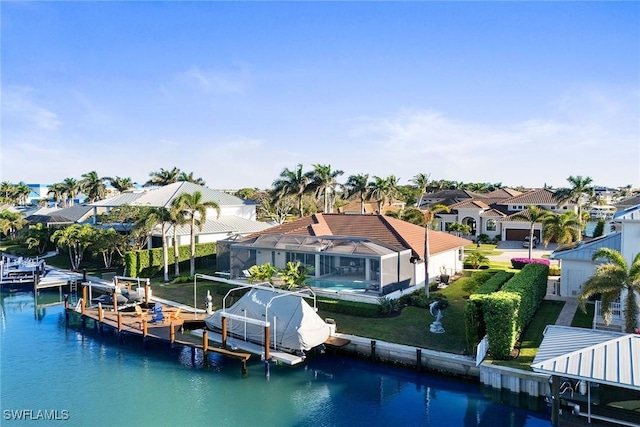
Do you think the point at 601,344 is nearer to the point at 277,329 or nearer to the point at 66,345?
the point at 277,329

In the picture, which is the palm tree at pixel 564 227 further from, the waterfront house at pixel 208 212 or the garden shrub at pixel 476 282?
the waterfront house at pixel 208 212

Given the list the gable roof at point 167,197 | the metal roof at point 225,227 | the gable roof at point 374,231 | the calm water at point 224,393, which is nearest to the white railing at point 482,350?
the calm water at point 224,393

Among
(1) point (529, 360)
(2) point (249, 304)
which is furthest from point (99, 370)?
(1) point (529, 360)

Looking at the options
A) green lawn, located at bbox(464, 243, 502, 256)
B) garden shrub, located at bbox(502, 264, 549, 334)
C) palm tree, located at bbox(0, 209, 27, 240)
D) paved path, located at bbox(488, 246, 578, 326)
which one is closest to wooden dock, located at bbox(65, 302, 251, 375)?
garden shrub, located at bbox(502, 264, 549, 334)

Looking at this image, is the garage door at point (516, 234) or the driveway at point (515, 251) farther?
the garage door at point (516, 234)

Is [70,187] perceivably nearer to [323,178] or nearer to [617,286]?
[323,178]

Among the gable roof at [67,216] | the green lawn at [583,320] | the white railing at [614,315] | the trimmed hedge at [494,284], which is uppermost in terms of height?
the gable roof at [67,216]

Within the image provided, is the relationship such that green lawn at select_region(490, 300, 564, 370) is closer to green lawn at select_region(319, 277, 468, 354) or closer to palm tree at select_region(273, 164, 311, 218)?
green lawn at select_region(319, 277, 468, 354)
